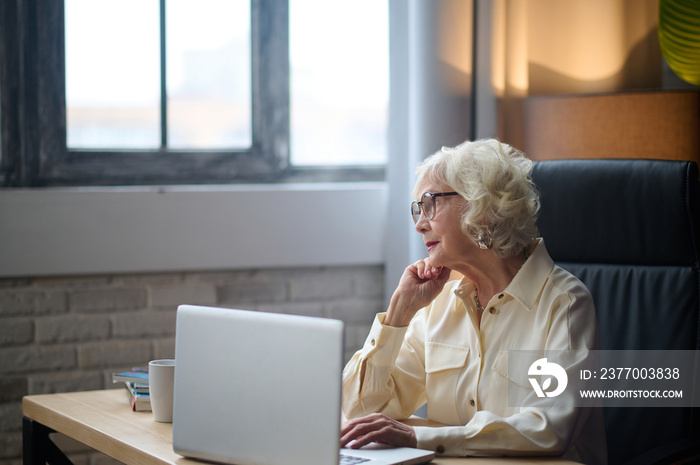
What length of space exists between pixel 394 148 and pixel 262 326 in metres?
1.61

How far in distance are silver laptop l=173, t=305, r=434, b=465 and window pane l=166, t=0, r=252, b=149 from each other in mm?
1559

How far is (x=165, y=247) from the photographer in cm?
240

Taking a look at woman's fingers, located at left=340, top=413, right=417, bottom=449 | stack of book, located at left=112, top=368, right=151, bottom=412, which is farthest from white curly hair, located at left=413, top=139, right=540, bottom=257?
stack of book, located at left=112, top=368, right=151, bottom=412

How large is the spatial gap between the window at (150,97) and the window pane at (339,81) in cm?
2

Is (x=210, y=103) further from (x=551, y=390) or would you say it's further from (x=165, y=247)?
(x=551, y=390)

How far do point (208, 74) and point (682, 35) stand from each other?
1537 millimetres

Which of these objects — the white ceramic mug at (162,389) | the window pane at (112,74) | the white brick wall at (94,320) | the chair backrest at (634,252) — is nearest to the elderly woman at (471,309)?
the chair backrest at (634,252)

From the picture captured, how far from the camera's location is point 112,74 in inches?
98.7

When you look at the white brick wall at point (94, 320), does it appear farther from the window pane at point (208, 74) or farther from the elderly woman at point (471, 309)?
the elderly woman at point (471, 309)

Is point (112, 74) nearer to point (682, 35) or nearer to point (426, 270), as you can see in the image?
point (426, 270)

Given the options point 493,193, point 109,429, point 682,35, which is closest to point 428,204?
point 493,193

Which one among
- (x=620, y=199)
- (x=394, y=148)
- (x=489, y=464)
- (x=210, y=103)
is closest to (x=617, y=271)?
(x=620, y=199)

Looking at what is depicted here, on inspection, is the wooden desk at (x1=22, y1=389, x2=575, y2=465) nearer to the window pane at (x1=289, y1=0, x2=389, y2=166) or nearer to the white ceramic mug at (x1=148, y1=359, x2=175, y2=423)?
the white ceramic mug at (x1=148, y1=359, x2=175, y2=423)

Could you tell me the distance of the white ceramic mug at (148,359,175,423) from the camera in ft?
4.51
